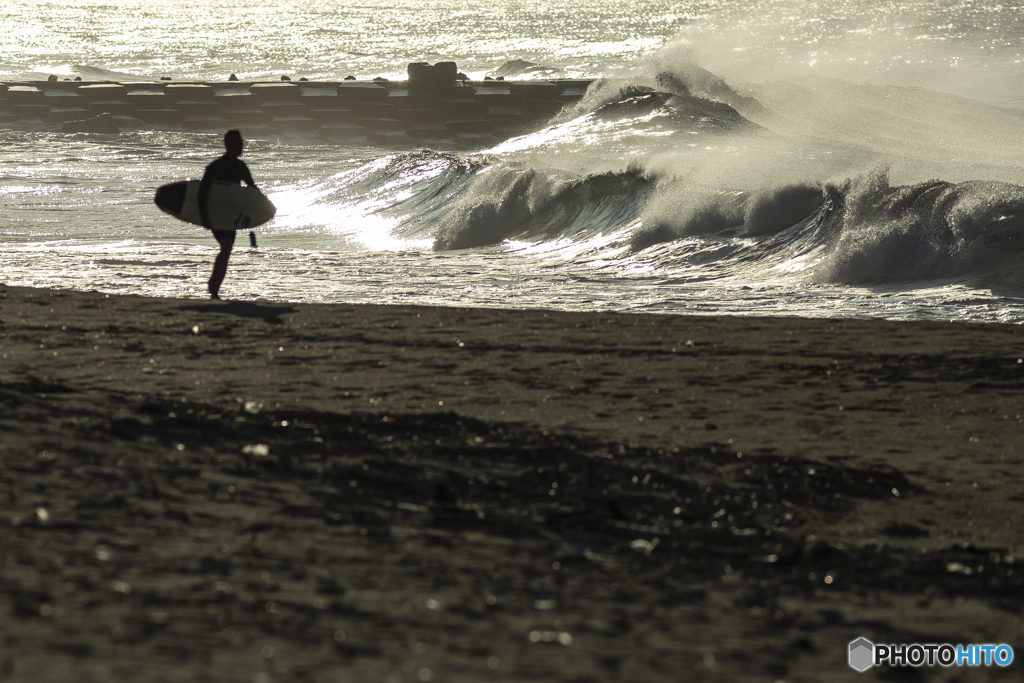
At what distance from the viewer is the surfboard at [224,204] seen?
9.51 m

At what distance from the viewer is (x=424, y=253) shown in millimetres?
15828

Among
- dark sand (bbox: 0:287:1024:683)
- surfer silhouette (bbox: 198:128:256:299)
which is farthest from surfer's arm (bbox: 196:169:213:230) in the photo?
dark sand (bbox: 0:287:1024:683)

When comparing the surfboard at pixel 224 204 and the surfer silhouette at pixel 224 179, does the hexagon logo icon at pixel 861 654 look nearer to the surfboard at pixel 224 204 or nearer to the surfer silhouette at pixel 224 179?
the surfer silhouette at pixel 224 179

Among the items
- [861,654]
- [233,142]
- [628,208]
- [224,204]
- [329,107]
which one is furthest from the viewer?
→ [329,107]

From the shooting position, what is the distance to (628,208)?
16750 mm

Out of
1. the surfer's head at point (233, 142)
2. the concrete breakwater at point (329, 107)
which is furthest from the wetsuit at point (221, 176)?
the concrete breakwater at point (329, 107)

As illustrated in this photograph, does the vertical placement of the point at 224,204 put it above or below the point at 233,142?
below

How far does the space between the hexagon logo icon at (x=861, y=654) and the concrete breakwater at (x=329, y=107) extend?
113 ft

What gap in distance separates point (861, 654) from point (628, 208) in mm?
14208

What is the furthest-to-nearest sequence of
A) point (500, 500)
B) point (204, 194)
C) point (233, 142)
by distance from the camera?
point (204, 194)
point (233, 142)
point (500, 500)

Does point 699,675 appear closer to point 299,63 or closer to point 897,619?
point 897,619

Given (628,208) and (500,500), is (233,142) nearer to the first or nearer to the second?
(500,500)

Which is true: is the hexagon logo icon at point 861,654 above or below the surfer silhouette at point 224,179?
below

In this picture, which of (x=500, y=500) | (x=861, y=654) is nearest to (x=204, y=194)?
(x=500, y=500)
